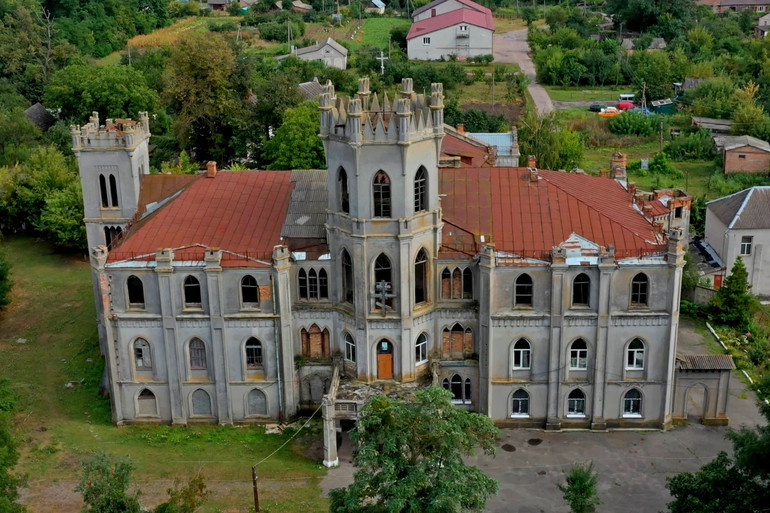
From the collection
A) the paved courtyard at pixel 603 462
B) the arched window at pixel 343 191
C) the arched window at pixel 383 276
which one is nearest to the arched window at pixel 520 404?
the paved courtyard at pixel 603 462

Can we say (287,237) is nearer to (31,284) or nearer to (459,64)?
(31,284)

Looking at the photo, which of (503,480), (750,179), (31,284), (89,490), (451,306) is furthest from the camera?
(750,179)

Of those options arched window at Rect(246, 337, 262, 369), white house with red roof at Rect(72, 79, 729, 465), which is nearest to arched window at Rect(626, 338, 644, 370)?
white house with red roof at Rect(72, 79, 729, 465)

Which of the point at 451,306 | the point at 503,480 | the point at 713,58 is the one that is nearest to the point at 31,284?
the point at 451,306

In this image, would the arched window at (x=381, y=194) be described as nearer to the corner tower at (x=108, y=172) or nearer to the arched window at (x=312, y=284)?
the arched window at (x=312, y=284)

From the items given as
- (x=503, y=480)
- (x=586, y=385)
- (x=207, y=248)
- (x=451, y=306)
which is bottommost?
(x=503, y=480)

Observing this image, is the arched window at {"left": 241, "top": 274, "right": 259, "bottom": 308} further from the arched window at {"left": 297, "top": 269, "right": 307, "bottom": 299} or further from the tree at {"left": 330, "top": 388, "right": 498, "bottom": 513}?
the tree at {"left": 330, "top": 388, "right": 498, "bottom": 513}

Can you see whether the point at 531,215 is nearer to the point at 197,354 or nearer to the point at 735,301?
the point at 197,354
